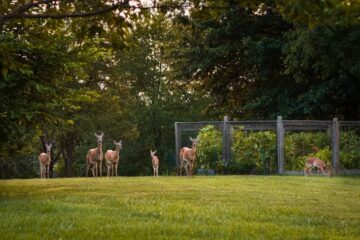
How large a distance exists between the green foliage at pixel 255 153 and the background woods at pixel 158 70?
3.3 inches

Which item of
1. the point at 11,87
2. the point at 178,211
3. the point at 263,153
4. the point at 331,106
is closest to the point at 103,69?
the point at 331,106

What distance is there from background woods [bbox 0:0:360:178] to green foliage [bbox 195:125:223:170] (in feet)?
0.28

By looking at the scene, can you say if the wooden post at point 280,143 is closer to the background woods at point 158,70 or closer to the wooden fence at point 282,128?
the wooden fence at point 282,128

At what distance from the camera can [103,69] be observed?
147ft

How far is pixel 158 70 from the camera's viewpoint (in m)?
49.9

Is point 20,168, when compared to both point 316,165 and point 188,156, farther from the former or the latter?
point 316,165

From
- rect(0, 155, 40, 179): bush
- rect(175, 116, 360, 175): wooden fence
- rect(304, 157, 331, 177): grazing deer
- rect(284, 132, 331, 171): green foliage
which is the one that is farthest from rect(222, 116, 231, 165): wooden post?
rect(0, 155, 40, 179): bush

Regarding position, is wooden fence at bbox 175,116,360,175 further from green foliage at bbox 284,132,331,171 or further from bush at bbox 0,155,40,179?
bush at bbox 0,155,40,179

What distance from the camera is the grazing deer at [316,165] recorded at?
22312 mm

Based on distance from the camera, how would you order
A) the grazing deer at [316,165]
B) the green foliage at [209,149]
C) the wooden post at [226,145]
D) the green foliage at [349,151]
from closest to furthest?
the grazing deer at [316,165] → the green foliage at [349,151] → the wooden post at [226,145] → the green foliage at [209,149]

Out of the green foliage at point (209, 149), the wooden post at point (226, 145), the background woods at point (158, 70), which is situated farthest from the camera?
the green foliage at point (209, 149)

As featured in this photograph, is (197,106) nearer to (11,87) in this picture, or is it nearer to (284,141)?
(284,141)

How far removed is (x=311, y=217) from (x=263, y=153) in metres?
14.6

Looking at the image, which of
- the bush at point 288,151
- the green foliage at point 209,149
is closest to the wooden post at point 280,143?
the bush at point 288,151
